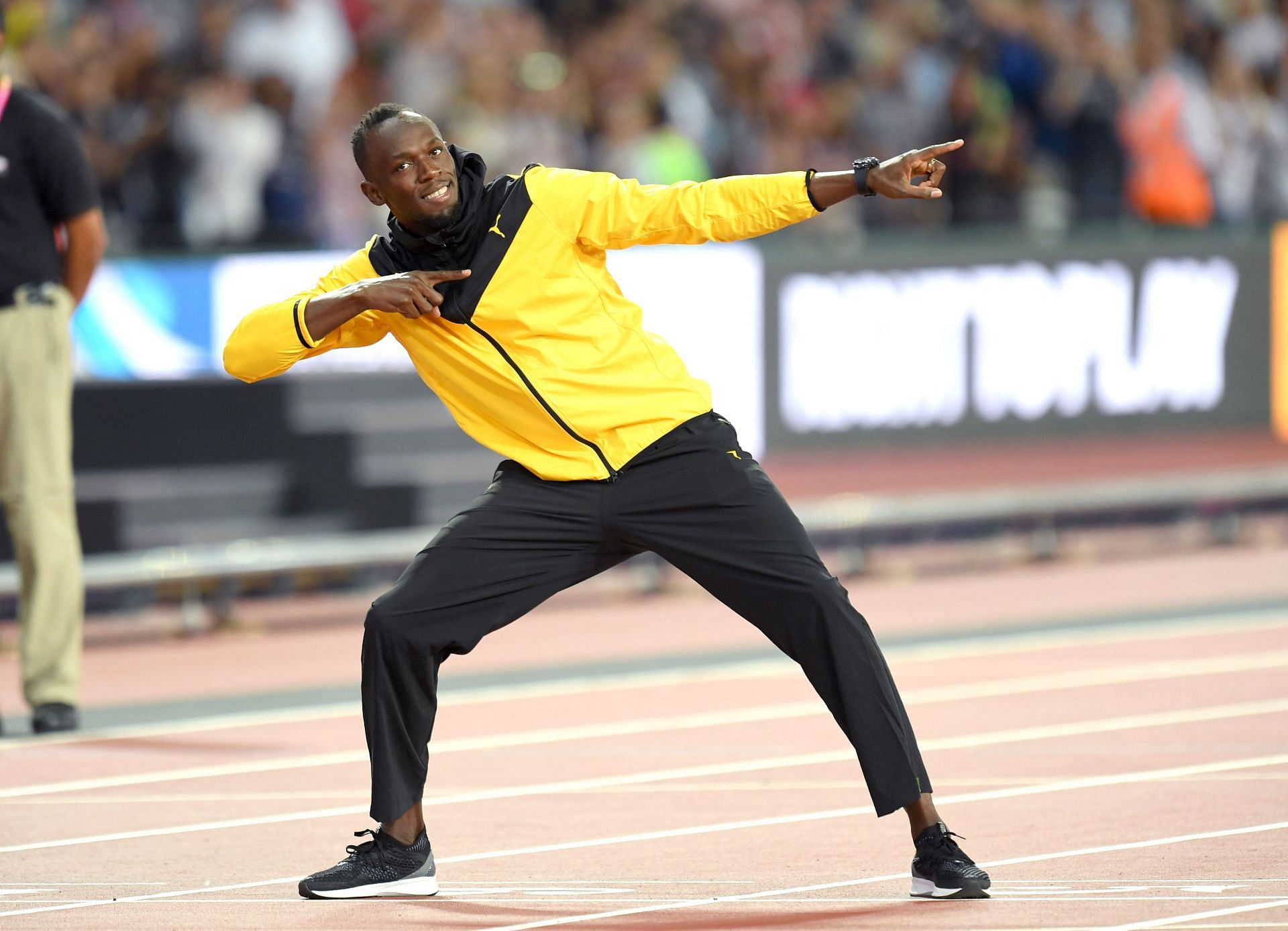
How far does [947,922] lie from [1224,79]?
13.9m

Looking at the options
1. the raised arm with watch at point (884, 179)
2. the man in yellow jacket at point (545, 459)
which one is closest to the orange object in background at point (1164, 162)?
the man in yellow jacket at point (545, 459)

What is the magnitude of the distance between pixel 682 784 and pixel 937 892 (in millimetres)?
1982

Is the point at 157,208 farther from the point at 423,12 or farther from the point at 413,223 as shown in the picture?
the point at 413,223

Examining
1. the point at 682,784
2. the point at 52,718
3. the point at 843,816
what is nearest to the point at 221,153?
the point at 52,718

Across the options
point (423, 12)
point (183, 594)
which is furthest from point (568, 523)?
point (423, 12)

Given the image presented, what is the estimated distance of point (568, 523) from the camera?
5863 millimetres

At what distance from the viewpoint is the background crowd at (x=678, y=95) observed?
1344 centimetres

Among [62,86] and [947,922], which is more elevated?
[62,86]

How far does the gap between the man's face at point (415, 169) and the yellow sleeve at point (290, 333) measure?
31 centimetres

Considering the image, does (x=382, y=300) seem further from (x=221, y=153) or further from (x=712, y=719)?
(x=221, y=153)

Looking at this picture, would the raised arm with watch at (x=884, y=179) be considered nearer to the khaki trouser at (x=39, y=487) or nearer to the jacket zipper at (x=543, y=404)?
the jacket zipper at (x=543, y=404)

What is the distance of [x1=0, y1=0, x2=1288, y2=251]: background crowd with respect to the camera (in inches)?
529

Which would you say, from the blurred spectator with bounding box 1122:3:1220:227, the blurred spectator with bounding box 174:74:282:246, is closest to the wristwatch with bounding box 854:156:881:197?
the blurred spectator with bounding box 174:74:282:246

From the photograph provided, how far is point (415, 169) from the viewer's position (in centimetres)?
575
